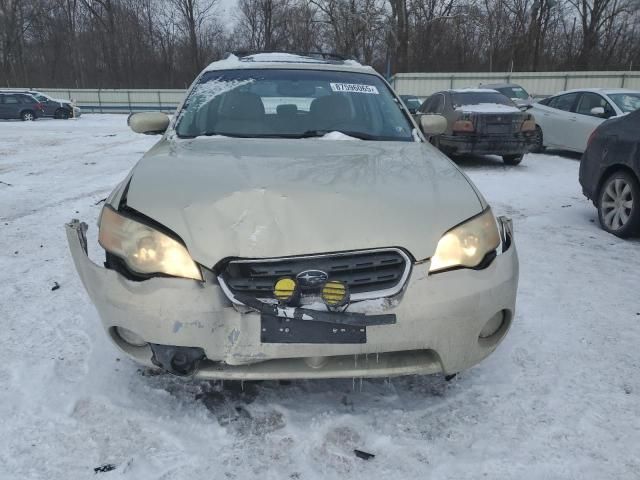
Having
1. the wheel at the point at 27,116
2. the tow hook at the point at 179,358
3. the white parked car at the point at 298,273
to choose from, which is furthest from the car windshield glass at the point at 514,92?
the wheel at the point at 27,116

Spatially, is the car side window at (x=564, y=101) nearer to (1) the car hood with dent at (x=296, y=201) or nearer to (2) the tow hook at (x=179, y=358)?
(1) the car hood with dent at (x=296, y=201)

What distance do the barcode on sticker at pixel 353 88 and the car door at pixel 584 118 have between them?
7558mm

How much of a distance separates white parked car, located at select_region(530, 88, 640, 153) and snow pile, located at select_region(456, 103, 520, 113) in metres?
1.32

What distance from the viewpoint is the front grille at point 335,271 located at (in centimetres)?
192

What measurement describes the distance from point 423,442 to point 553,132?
10.2m

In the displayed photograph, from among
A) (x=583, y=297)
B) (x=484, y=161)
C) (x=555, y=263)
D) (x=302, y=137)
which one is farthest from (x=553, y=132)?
(x=302, y=137)

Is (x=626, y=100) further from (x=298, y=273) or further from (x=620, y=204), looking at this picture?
(x=298, y=273)

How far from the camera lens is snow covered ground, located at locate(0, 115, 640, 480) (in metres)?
1.92

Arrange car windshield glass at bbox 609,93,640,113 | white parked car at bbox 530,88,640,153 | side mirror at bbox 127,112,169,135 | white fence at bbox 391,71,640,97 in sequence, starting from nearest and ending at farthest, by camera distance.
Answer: side mirror at bbox 127,112,169,135, car windshield glass at bbox 609,93,640,113, white parked car at bbox 530,88,640,153, white fence at bbox 391,71,640,97

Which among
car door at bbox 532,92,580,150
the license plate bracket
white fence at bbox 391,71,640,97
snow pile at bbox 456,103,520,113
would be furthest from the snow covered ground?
white fence at bbox 391,71,640,97

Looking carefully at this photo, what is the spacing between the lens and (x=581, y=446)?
2029 millimetres

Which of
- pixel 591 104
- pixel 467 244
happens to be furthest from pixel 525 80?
pixel 467 244

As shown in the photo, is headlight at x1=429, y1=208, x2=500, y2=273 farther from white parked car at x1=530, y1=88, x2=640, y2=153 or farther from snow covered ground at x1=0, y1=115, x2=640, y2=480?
white parked car at x1=530, y1=88, x2=640, y2=153

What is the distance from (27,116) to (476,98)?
76.9 ft
